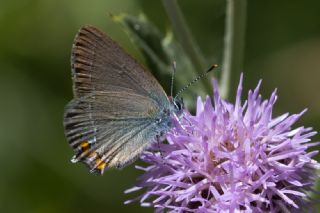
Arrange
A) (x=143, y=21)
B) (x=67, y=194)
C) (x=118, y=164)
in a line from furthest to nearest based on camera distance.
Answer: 1. (x=67, y=194)
2. (x=143, y=21)
3. (x=118, y=164)

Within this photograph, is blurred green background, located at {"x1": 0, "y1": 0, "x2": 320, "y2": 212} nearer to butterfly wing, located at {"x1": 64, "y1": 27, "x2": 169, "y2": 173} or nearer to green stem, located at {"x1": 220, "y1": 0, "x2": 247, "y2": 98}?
green stem, located at {"x1": 220, "y1": 0, "x2": 247, "y2": 98}

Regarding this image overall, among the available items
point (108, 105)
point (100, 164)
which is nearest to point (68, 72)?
point (108, 105)

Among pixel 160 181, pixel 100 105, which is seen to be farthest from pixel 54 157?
pixel 160 181

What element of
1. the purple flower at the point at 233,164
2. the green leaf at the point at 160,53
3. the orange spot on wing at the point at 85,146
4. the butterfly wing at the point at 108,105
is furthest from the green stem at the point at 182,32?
the orange spot on wing at the point at 85,146

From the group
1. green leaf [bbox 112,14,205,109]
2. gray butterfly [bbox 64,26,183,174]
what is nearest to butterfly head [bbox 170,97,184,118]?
gray butterfly [bbox 64,26,183,174]

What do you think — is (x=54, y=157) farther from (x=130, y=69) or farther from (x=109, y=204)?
(x=130, y=69)

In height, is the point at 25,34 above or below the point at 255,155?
above

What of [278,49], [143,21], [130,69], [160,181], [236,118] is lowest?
[160,181]
